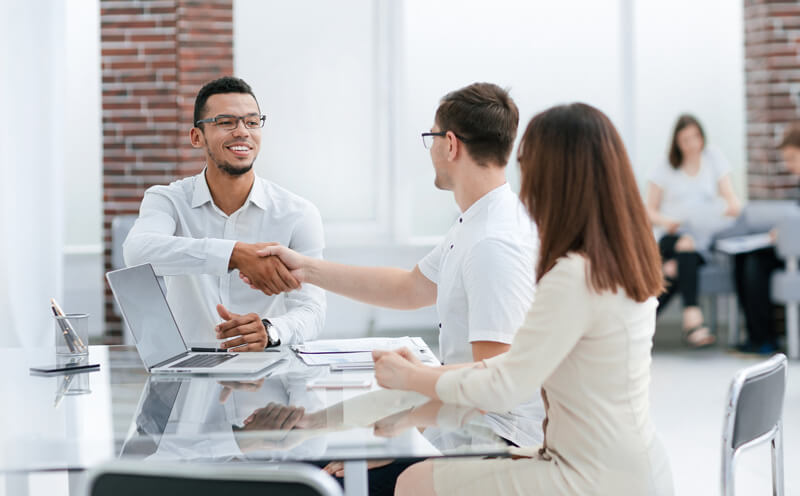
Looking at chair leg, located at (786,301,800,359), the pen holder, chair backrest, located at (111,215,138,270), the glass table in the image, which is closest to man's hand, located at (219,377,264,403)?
the glass table

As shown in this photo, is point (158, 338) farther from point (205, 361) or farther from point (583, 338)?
point (583, 338)

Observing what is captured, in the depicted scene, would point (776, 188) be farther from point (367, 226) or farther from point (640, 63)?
point (367, 226)

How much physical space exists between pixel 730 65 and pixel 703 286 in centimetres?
181

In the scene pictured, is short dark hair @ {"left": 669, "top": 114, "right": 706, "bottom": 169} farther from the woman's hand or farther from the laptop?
the woman's hand

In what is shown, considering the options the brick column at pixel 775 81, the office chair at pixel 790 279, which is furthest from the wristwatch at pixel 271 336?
the brick column at pixel 775 81

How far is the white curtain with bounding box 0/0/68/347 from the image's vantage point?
4.24 m

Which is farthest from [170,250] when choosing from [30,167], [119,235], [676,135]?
[676,135]

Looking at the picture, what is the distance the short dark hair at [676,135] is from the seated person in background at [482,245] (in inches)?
170

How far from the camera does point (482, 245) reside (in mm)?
1985

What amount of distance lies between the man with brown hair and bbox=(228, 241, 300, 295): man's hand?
0.41 meters

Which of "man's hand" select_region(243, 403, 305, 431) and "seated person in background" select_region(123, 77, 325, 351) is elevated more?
"seated person in background" select_region(123, 77, 325, 351)

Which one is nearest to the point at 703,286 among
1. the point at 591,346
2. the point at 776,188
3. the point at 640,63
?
the point at 776,188

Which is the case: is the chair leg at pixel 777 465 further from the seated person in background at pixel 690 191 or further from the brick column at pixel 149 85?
the brick column at pixel 149 85

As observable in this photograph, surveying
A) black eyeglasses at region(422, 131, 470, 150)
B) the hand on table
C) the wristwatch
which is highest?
black eyeglasses at region(422, 131, 470, 150)
